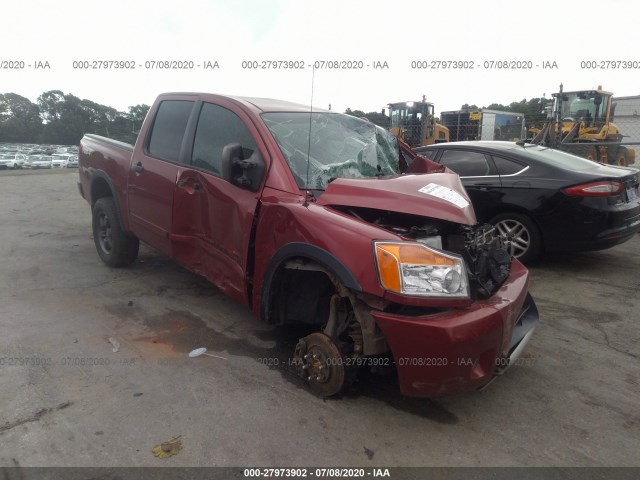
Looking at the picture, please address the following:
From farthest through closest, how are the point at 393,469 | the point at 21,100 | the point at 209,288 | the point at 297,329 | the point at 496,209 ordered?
1. the point at 21,100
2. the point at 496,209
3. the point at 209,288
4. the point at 297,329
5. the point at 393,469

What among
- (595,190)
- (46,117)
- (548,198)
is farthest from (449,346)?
(46,117)

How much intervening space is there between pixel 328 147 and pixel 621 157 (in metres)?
13.4

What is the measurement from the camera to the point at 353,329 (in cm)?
278

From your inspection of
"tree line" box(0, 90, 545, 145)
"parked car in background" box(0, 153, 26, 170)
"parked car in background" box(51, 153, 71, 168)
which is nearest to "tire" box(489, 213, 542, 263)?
"tree line" box(0, 90, 545, 145)

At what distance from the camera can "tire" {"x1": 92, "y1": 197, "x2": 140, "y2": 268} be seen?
A: 16.5 ft

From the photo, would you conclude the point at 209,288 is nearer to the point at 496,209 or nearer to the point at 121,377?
the point at 121,377

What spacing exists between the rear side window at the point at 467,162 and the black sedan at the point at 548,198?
12mm

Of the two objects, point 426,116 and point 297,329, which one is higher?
point 426,116

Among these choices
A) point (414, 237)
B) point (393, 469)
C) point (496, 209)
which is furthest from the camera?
point (496, 209)

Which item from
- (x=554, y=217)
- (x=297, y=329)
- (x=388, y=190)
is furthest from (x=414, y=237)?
(x=554, y=217)

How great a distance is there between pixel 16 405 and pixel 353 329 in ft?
6.69

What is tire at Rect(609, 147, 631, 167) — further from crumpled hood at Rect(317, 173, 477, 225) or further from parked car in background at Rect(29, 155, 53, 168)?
parked car in background at Rect(29, 155, 53, 168)

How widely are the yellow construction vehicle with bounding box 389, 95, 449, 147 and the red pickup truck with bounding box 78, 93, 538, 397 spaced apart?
14042mm

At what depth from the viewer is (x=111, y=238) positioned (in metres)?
5.19
